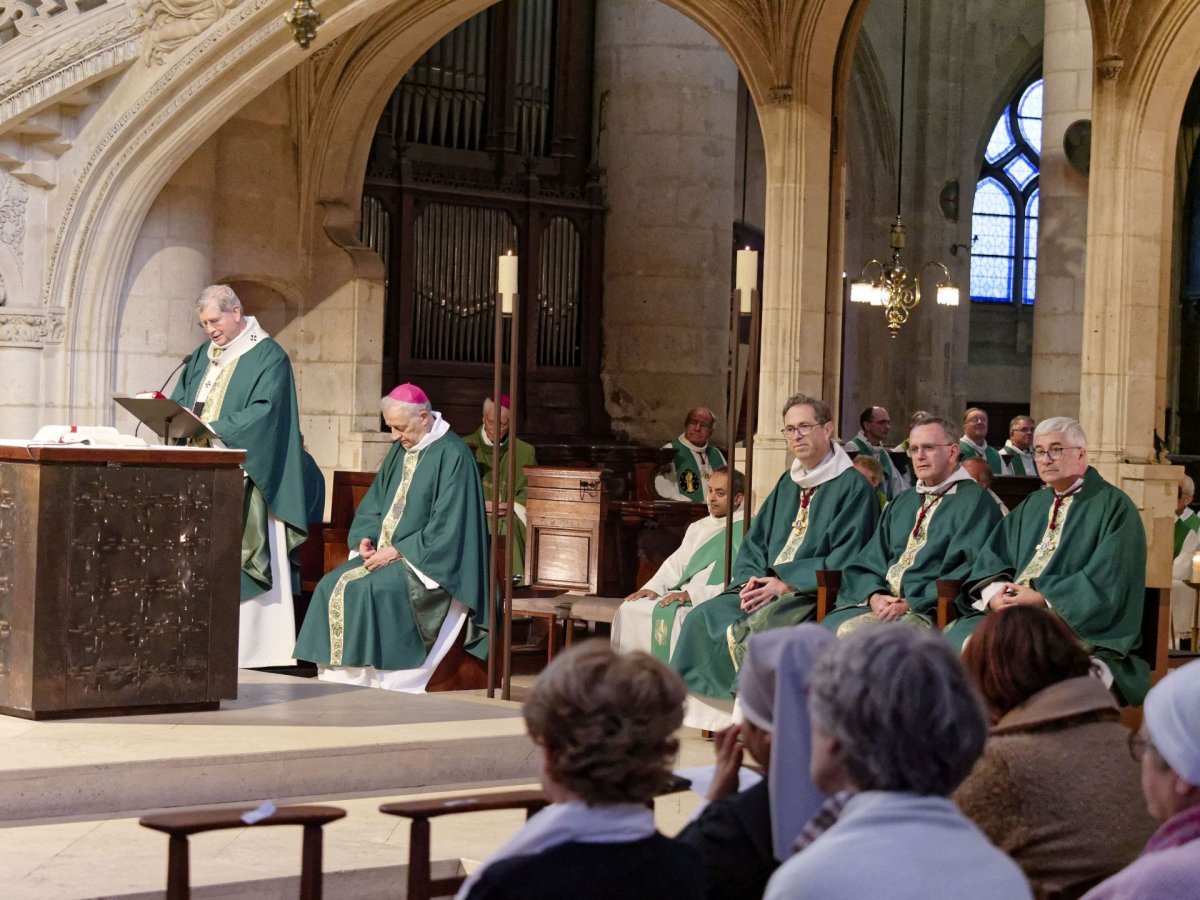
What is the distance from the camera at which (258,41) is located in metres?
9.86

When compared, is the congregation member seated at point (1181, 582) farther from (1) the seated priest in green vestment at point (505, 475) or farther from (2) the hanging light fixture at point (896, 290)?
(2) the hanging light fixture at point (896, 290)

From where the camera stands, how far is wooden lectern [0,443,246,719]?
18.8 feet

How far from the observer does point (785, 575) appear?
7.30 m

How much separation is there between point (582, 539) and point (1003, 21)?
12.4 metres

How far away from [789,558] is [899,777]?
17.2 ft

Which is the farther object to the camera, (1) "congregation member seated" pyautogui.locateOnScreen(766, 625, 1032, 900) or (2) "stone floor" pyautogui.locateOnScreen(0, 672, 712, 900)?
(2) "stone floor" pyautogui.locateOnScreen(0, 672, 712, 900)

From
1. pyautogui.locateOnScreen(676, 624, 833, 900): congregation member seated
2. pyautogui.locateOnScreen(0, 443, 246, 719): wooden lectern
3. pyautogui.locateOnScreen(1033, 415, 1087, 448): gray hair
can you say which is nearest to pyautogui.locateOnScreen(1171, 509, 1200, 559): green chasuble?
pyautogui.locateOnScreen(1033, 415, 1087, 448): gray hair

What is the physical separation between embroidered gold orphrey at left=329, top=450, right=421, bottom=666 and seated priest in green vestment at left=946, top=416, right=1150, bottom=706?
2743mm

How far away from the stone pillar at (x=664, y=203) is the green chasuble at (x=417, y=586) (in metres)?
6.55

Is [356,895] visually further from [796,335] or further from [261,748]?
[796,335]

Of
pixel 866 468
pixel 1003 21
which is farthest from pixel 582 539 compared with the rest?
pixel 1003 21

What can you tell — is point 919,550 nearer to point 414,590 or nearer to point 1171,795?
point 414,590

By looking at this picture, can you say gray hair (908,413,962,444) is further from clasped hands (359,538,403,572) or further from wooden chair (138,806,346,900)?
wooden chair (138,806,346,900)

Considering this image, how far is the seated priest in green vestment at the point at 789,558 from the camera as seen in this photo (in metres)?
7.27
